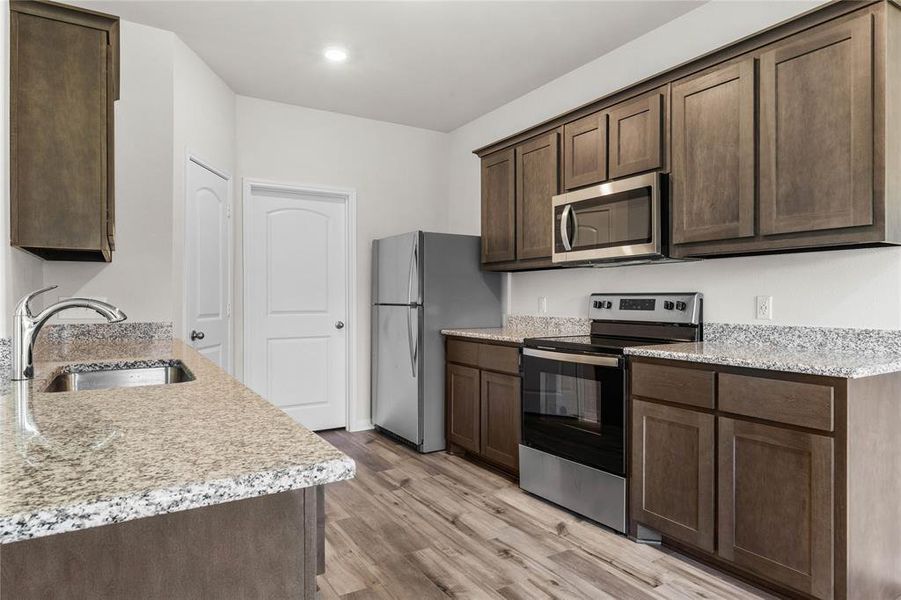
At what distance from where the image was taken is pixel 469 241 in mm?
4129

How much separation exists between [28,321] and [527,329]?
3031 mm

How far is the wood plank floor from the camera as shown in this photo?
2115 mm

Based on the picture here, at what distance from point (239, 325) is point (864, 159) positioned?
3.84 m

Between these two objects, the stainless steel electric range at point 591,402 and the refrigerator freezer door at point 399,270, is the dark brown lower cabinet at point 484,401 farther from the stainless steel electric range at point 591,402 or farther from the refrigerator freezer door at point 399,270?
the refrigerator freezer door at point 399,270

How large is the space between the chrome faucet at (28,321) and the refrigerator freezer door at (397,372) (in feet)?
8.25

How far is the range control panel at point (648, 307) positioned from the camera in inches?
110

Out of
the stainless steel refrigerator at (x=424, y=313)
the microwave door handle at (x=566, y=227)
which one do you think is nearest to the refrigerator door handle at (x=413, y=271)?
the stainless steel refrigerator at (x=424, y=313)

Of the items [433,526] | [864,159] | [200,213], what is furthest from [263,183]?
[864,159]

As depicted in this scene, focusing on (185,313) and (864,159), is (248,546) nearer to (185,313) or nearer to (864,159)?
(864,159)

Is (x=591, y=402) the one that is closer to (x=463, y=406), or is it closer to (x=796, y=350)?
(x=796, y=350)

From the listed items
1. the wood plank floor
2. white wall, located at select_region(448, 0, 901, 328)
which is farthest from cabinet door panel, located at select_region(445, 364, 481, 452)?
white wall, located at select_region(448, 0, 901, 328)

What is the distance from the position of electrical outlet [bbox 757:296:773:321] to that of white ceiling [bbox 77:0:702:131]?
1563mm

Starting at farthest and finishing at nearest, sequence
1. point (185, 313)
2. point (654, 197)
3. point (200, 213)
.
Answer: point (200, 213) < point (185, 313) < point (654, 197)

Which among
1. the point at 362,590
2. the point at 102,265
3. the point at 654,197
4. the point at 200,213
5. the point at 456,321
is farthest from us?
the point at 456,321
